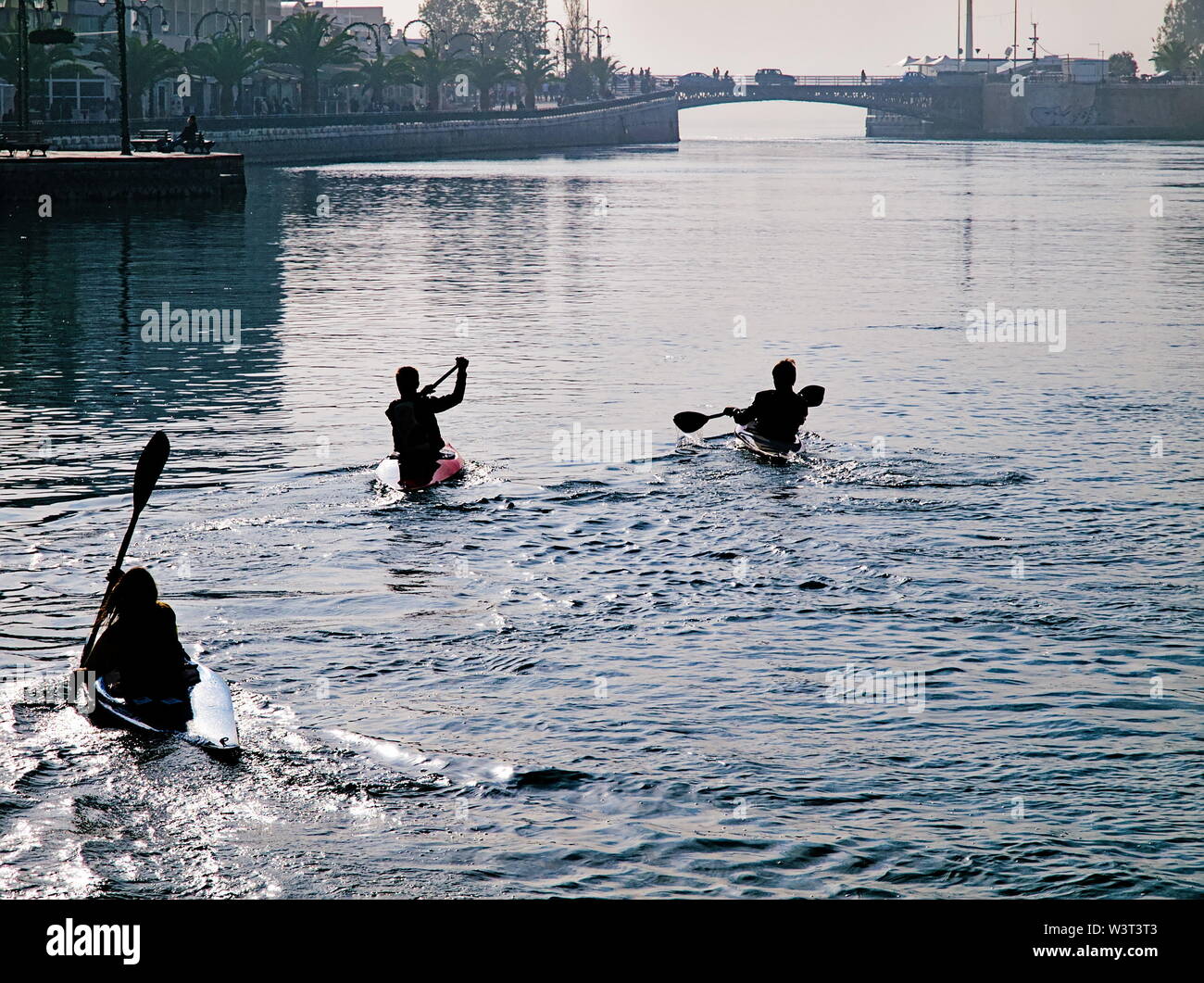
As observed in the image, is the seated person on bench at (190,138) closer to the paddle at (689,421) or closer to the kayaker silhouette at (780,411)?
the paddle at (689,421)

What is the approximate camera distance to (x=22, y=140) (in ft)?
174

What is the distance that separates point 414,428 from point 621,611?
4184mm

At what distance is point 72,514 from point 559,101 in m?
168

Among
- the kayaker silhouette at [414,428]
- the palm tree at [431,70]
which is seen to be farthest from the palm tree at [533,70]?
the kayaker silhouette at [414,428]

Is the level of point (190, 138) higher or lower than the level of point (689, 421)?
higher

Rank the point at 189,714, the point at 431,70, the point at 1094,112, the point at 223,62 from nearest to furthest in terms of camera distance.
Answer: the point at 189,714
the point at 223,62
the point at 431,70
the point at 1094,112

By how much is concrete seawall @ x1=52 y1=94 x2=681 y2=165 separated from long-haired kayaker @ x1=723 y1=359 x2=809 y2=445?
50.9m

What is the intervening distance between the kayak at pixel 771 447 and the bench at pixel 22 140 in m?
39.8

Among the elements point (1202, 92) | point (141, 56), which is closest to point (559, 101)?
point (1202, 92)

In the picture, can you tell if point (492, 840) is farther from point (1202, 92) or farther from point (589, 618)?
point (1202, 92)

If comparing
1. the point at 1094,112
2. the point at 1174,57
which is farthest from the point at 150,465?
the point at 1174,57

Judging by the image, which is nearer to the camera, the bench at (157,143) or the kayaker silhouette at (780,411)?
the kayaker silhouette at (780,411)

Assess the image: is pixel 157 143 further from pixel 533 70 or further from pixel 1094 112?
pixel 1094 112

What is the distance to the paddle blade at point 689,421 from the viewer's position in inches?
722
